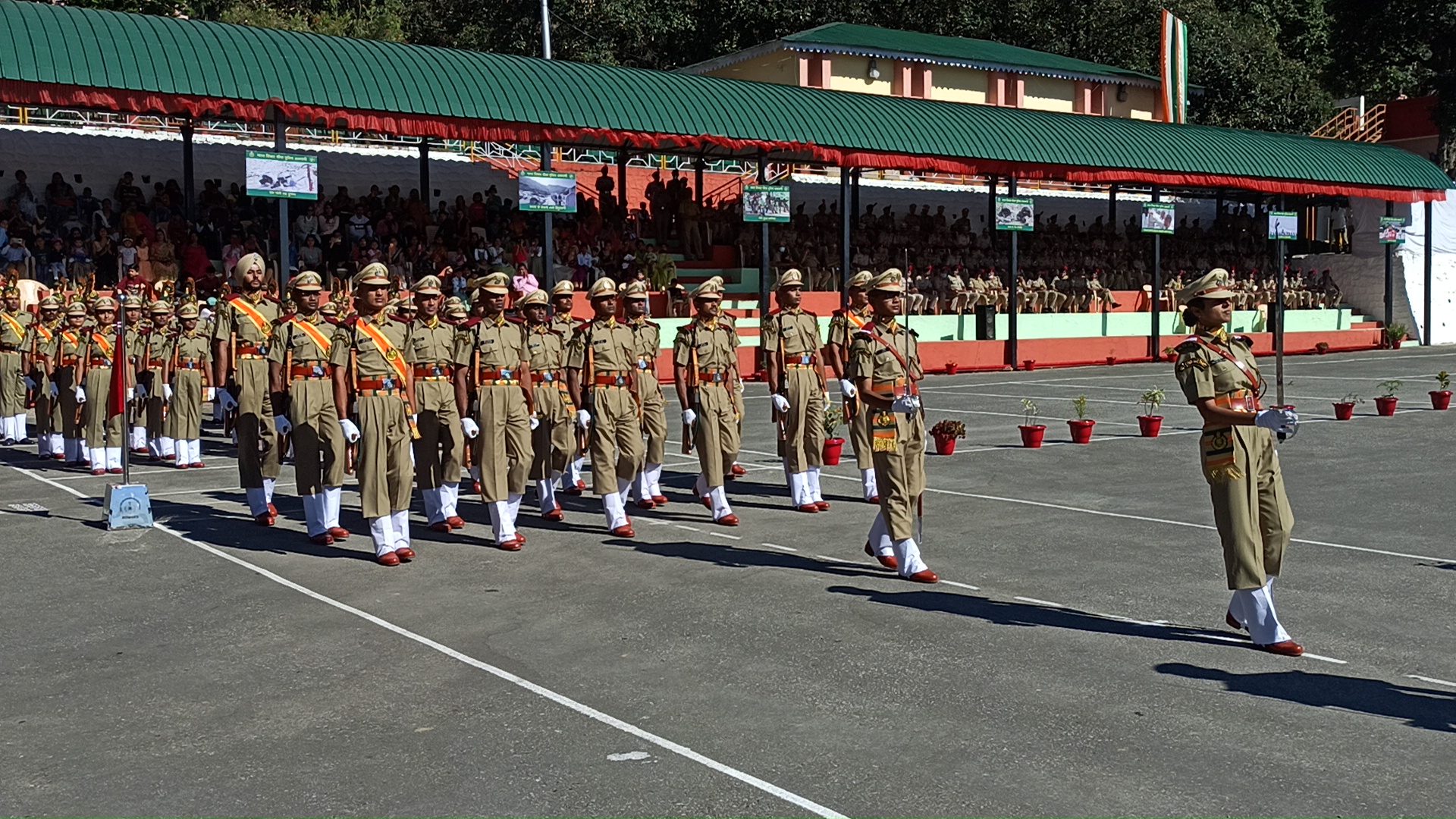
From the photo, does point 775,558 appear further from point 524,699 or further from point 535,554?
point 524,699

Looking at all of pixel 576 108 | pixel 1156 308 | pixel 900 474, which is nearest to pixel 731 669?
pixel 900 474

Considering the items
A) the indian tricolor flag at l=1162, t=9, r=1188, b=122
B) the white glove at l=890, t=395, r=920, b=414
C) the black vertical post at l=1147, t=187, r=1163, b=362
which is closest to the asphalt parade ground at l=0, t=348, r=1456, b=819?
the white glove at l=890, t=395, r=920, b=414

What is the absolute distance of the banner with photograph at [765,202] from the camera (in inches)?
1201

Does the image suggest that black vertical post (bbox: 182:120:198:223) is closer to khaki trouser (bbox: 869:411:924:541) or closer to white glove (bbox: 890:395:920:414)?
khaki trouser (bbox: 869:411:924:541)

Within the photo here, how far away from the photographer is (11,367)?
794 inches

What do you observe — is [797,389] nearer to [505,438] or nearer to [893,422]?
[505,438]

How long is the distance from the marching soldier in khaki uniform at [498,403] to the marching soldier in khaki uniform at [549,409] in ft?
2.13

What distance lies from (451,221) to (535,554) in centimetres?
2118

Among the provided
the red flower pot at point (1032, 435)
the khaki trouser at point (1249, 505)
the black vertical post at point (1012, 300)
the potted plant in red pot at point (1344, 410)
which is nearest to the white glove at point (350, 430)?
the khaki trouser at point (1249, 505)

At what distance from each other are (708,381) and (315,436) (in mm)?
3640

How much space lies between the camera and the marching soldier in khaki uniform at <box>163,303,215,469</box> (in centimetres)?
1727

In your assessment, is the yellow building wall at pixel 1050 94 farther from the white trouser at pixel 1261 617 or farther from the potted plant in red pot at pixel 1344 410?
the white trouser at pixel 1261 617

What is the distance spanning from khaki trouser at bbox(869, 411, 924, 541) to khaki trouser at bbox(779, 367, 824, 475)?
11.0 feet

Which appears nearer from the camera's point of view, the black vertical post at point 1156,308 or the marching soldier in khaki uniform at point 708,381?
the marching soldier in khaki uniform at point 708,381
